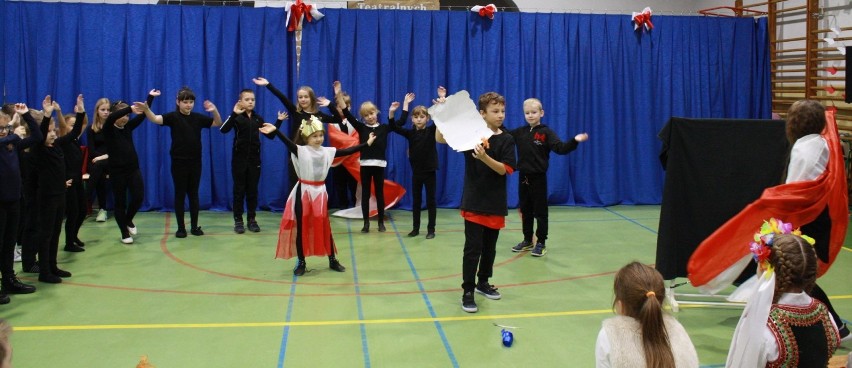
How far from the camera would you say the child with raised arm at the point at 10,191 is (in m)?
4.66

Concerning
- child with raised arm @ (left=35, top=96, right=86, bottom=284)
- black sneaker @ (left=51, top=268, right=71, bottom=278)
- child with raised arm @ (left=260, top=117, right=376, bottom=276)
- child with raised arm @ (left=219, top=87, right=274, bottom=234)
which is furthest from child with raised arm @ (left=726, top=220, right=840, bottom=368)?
child with raised arm @ (left=219, top=87, right=274, bottom=234)

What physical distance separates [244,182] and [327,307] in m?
3.11

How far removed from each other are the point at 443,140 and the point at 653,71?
581cm

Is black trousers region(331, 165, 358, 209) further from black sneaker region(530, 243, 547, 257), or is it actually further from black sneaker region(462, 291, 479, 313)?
black sneaker region(462, 291, 479, 313)

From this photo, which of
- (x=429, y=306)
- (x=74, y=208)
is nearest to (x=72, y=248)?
(x=74, y=208)

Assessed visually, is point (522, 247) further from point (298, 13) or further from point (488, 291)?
point (298, 13)

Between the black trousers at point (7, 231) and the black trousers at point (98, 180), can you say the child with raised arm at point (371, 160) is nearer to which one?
the black trousers at point (98, 180)

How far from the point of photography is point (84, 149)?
802 cm

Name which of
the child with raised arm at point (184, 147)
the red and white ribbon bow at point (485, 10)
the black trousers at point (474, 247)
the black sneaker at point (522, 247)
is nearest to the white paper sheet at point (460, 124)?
the black trousers at point (474, 247)

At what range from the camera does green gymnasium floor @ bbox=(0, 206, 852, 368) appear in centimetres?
403

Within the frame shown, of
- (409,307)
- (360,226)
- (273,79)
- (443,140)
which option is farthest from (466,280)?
(273,79)

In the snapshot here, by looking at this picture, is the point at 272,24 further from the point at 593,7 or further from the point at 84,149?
the point at 593,7

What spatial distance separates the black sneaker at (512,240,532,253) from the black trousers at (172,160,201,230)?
3.17 m

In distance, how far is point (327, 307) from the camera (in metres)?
4.89
